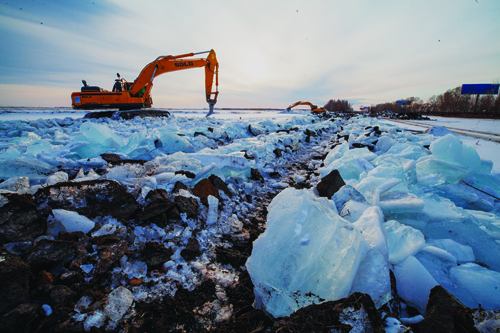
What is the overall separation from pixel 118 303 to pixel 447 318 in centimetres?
144

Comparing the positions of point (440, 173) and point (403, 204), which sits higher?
point (440, 173)

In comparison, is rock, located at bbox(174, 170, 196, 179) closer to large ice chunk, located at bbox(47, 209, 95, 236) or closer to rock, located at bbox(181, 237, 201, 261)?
rock, located at bbox(181, 237, 201, 261)

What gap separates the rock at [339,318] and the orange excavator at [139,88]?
446 inches

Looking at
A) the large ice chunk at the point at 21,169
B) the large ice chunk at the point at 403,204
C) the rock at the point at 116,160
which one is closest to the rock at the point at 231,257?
the large ice chunk at the point at 403,204

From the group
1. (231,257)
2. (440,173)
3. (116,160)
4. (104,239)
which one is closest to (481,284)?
(231,257)

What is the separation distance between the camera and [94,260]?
3.56ft

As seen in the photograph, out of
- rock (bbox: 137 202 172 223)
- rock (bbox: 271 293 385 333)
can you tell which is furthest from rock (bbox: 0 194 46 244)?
rock (bbox: 271 293 385 333)

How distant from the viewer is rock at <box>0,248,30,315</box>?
0.80m

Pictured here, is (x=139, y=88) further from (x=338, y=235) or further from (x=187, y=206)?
(x=338, y=235)

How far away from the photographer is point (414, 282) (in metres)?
1.03

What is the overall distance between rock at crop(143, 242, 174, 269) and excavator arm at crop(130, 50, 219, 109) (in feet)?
35.2

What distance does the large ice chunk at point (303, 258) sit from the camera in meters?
0.93

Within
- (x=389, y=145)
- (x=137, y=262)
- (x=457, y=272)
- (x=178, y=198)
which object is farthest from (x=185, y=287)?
(x=389, y=145)

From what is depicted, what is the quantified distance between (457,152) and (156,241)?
3064mm
